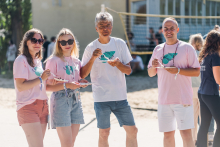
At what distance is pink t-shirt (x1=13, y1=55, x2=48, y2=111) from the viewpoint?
10.7 ft

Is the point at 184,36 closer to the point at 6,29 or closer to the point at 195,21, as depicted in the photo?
the point at 195,21

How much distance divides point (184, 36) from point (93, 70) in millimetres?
13249

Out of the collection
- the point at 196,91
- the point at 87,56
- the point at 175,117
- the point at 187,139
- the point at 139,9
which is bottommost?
the point at 187,139

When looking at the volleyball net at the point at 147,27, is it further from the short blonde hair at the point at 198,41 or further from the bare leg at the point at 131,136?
Answer: the bare leg at the point at 131,136

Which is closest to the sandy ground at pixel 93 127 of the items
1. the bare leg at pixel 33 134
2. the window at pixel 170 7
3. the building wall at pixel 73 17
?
the bare leg at pixel 33 134

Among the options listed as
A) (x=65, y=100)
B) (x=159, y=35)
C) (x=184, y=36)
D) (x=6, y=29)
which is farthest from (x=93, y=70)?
(x=6, y=29)

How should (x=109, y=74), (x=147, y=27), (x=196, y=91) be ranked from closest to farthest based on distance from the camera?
(x=109, y=74), (x=196, y=91), (x=147, y=27)

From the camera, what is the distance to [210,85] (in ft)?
12.3

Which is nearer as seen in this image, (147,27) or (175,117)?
(175,117)

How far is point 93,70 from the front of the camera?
3.61m

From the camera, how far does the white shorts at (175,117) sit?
3.44 meters

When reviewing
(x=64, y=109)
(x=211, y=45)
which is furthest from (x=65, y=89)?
(x=211, y=45)

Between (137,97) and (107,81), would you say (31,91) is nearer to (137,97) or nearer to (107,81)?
(107,81)

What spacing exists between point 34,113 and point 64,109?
33 cm
